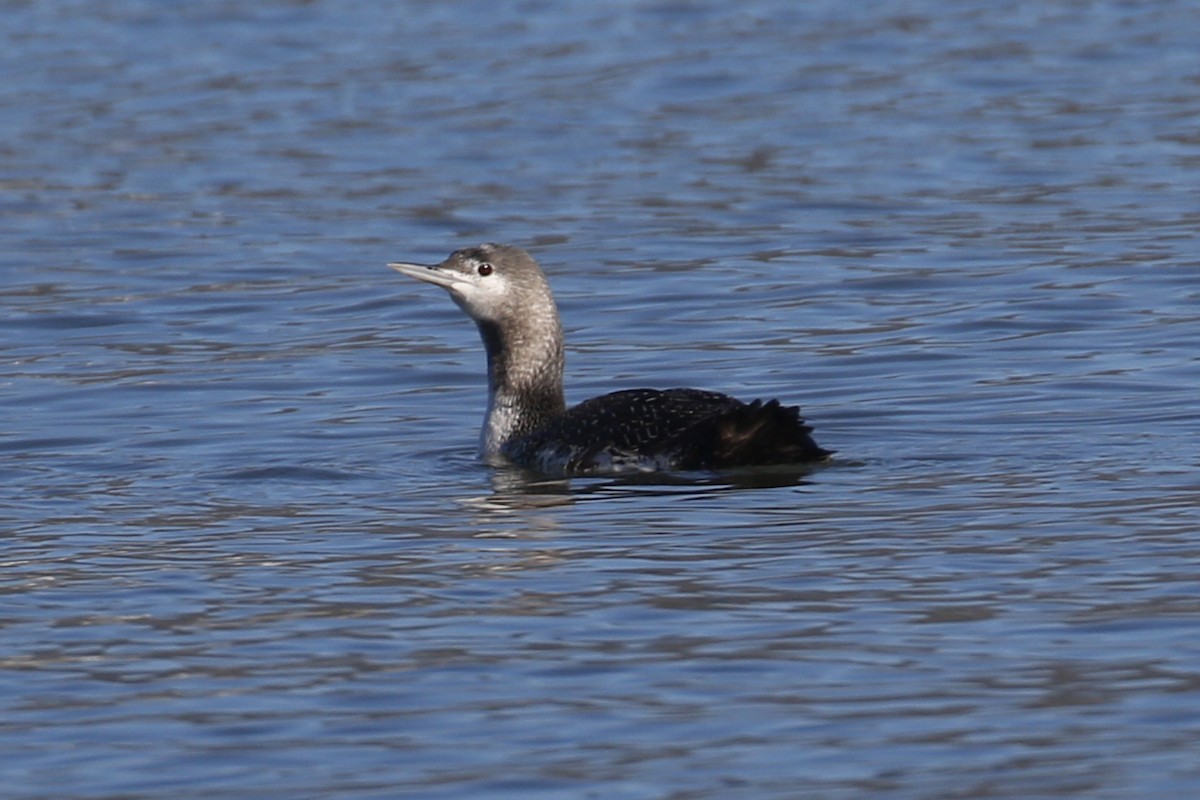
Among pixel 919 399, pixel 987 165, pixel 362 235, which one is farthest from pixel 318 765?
pixel 987 165

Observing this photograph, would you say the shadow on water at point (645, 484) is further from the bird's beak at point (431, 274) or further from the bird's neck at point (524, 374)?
the bird's beak at point (431, 274)

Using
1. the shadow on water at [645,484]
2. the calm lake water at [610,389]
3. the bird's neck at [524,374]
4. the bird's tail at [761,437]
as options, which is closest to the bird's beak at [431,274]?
the bird's neck at [524,374]

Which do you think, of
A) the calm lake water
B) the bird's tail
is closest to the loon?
the bird's tail

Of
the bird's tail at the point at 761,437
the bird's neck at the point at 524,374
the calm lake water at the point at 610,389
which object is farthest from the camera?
the bird's neck at the point at 524,374

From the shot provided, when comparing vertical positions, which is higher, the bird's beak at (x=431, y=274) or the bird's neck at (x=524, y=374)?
the bird's beak at (x=431, y=274)

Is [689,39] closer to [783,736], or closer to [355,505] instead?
[355,505]

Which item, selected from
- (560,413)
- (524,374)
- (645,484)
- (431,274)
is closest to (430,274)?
(431,274)

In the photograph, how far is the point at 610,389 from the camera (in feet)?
41.5

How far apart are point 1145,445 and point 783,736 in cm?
426

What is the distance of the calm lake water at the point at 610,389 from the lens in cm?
649

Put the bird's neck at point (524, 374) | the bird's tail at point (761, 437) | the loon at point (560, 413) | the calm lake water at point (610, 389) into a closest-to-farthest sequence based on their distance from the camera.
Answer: the calm lake water at point (610, 389) → the bird's tail at point (761, 437) → the loon at point (560, 413) → the bird's neck at point (524, 374)

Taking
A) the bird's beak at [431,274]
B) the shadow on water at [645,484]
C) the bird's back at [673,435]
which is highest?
the bird's beak at [431,274]

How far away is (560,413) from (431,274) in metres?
0.81

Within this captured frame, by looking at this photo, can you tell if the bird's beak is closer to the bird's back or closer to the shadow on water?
the bird's back
